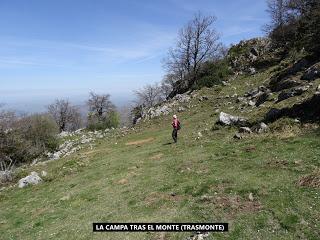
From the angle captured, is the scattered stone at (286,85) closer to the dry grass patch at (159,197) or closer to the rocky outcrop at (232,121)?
the rocky outcrop at (232,121)

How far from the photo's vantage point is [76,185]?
25047 mm

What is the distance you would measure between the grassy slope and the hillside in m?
0.04

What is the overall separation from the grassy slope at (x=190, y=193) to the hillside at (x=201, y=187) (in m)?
0.04

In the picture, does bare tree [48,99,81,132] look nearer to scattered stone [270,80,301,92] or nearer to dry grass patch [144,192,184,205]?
scattered stone [270,80,301,92]

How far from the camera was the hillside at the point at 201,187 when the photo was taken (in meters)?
13.7

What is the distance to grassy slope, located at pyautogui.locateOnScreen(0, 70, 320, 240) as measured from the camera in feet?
44.3

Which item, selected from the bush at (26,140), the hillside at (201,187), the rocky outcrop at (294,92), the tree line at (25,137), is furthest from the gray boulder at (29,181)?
the bush at (26,140)

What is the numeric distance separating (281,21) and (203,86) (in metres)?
22.9

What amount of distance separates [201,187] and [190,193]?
0.70 meters

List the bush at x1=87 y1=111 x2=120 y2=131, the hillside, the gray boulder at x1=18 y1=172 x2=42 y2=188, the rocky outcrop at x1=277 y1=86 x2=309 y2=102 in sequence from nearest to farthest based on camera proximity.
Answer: the hillside < the rocky outcrop at x1=277 y1=86 x2=309 y2=102 < the gray boulder at x1=18 y1=172 x2=42 y2=188 < the bush at x1=87 y1=111 x2=120 y2=131

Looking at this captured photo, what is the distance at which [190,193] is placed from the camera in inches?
671

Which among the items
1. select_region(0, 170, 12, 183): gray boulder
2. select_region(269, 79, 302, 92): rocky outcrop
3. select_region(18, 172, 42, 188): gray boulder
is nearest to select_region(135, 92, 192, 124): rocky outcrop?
select_region(269, 79, 302, 92): rocky outcrop

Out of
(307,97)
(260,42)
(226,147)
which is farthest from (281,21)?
(226,147)

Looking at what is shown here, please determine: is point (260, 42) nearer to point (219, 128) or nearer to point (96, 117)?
point (219, 128)
